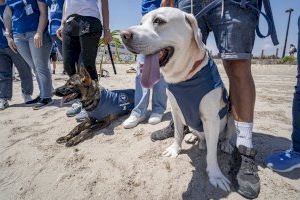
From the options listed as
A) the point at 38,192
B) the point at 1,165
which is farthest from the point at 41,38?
the point at 38,192

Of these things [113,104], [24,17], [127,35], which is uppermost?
[24,17]

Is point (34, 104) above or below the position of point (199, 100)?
below

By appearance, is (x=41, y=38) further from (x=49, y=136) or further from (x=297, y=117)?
(x=297, y=117)

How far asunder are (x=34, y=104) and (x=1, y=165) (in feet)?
7.58

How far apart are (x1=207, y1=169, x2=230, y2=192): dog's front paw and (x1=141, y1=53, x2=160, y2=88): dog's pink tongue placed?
0.89m

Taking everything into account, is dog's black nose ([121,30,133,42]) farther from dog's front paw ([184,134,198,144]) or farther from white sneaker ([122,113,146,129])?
white sneaker ([122,113,146,129])

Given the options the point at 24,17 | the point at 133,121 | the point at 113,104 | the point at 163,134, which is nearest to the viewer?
the point at 163,134

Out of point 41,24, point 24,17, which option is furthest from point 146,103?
point 24,17

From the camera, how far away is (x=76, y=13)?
3258 mm

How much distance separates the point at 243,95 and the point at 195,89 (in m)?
0.44

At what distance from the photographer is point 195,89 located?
202 cm

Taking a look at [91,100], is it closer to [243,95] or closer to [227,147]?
[227,147]

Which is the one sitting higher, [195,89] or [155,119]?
[195,89]

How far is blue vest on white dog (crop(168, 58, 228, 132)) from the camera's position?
202 centimetres
